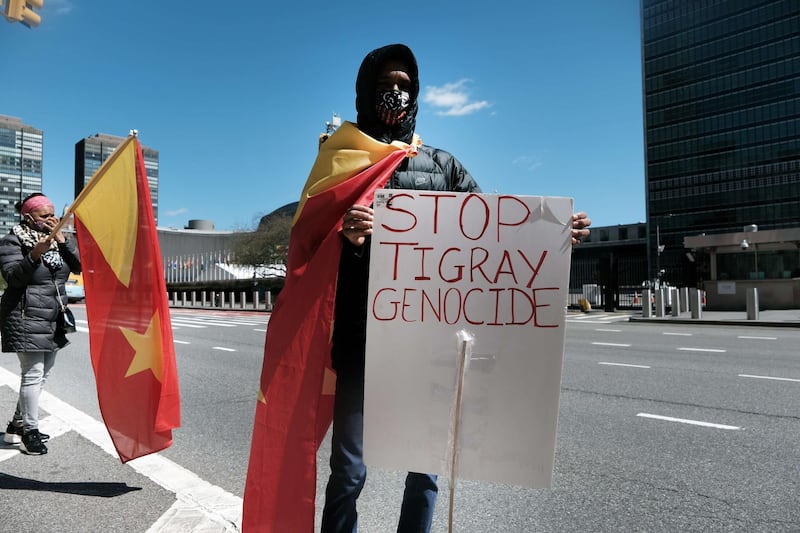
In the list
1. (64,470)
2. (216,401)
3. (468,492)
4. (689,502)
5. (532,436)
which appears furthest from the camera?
(216,401)

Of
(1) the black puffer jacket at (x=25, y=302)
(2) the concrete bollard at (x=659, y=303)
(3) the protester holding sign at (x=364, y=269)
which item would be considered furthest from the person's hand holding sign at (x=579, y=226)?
(2) the concrete bollard at (x=659, y=303)

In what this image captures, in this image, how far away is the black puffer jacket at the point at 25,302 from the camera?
4.16 meters

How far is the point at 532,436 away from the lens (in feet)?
6.13

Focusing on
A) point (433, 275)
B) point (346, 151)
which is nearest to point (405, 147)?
point (346, 151)

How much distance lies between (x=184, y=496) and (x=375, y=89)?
254cm

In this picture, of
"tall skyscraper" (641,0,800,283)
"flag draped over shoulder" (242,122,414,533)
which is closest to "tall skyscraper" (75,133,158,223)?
"flag draped over shoulder" (242,122,414,533)

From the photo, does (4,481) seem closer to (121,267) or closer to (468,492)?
(121,267)

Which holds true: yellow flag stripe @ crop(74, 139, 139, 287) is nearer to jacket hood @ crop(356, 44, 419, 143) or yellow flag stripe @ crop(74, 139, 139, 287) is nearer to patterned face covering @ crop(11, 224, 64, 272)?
patterned face covering @ crop(11, 224, 64, 272)

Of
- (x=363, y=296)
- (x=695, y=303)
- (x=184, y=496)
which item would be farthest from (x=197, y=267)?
(x=363, y=296)

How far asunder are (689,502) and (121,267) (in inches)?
145

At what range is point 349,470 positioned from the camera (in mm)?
2053

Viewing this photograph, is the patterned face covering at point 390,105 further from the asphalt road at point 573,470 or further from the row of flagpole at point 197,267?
the row of flagpole at point 197,267

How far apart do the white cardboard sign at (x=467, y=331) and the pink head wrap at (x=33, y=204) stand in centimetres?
351

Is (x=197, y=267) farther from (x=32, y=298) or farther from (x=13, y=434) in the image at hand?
(x=32, y=298)
